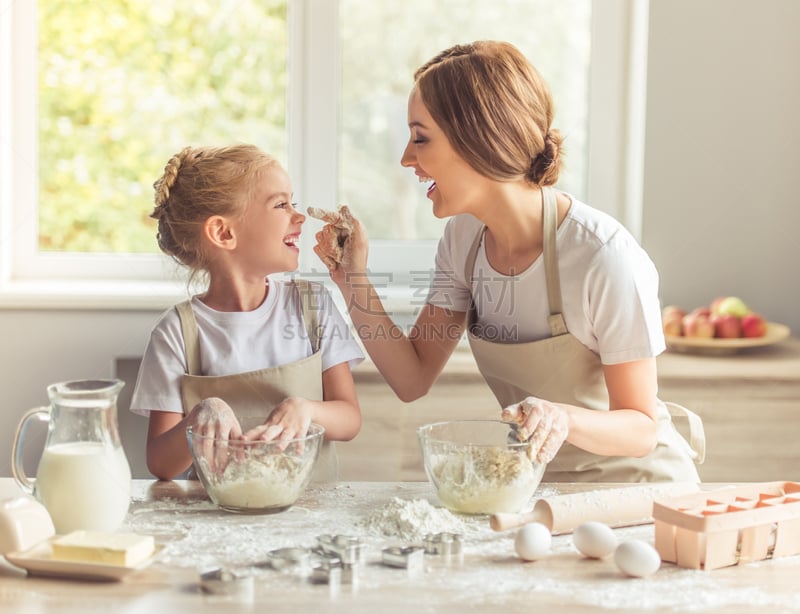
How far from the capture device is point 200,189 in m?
1.69

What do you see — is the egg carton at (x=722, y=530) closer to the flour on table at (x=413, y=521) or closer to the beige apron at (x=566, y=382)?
the flour on table at (x=413, y=521)

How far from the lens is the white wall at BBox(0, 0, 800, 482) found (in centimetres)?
237

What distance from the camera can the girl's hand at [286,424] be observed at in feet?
4.15

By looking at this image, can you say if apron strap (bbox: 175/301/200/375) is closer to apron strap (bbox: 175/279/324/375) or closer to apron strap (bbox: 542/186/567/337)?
apron strap (bbox: 175/279/324/375)

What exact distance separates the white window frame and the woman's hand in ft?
2.51

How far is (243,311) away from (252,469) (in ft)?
1.71

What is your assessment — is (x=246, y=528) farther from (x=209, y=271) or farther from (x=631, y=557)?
(x=209, y=271)

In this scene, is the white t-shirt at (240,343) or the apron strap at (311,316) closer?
the white t-shirt at (240,343)

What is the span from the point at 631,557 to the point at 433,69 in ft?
2.88

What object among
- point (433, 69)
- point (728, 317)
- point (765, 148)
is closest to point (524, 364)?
point (433, 69)

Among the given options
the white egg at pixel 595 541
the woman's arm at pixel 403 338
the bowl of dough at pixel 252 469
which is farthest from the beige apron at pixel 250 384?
the white egg at pixel 595 541

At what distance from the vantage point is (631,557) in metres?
1.03

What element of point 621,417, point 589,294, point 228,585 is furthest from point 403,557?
point 589,294

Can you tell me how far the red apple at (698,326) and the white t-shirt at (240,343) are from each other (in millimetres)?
1047
